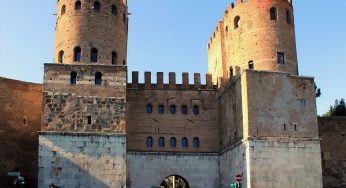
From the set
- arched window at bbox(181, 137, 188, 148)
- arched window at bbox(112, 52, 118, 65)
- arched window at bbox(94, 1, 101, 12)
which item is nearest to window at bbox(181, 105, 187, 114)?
arched window at bbox(181, 137, 188, 148)

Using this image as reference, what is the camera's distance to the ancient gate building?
23141 millimetres

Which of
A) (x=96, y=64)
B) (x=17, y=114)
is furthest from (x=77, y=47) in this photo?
(x=17, y=114)

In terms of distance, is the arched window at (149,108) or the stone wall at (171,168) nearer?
the stone wall at (171,168)

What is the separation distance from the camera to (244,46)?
26.1m

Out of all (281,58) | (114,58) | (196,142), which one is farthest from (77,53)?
(281,58)

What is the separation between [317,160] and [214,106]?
23.9 feet

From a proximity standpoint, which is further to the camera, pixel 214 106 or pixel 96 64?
pixel 214 106

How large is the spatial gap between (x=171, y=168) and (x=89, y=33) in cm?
867

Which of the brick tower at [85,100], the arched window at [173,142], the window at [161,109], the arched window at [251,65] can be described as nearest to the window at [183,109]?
the window at [161,109]

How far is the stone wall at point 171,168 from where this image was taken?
1072 inches

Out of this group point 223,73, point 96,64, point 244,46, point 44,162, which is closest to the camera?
point 44,162

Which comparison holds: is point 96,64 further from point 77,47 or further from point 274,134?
point 274,134

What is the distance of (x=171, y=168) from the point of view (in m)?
27.6

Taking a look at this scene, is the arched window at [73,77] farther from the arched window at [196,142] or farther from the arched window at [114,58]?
the arched window at [196,142]
